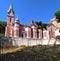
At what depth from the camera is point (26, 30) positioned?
56.1m

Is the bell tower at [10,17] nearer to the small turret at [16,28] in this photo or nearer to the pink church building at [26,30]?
the pink church building at [26,30]

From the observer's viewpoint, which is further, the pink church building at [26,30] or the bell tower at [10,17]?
the bell tower at [10,17]

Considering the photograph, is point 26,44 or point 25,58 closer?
point 25,58

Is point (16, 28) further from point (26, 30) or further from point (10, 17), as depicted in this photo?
point (10, 17)

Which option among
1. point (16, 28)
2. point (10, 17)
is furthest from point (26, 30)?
point (10, 17)

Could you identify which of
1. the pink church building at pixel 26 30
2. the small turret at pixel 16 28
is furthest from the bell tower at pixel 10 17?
the small turret at pixel 16 28

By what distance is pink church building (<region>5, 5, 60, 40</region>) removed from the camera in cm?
5438

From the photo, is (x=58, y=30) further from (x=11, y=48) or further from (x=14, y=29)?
(x=11, y=48)

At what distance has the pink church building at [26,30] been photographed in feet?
178

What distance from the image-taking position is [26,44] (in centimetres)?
4978

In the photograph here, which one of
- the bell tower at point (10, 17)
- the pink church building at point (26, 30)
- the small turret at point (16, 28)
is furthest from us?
the bell tower at point (10, 17)

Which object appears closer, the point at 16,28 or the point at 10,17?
the point at 16,28

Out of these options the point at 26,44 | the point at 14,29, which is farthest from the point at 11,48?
the point at 14,29

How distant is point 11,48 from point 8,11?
14.8 m
